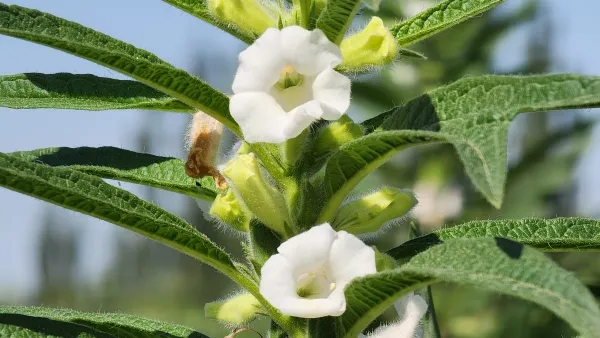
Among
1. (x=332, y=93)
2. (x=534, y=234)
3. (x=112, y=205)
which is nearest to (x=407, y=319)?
(x=534, y=234)

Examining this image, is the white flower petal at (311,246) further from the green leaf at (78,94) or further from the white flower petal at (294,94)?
the green leaf at (78,94)

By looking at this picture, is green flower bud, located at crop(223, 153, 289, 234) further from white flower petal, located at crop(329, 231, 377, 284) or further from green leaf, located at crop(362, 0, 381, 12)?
green leaf, located at crop(362, 0, 381, 12)

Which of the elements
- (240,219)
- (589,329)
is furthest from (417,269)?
(240,219)

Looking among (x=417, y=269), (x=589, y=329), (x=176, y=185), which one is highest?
(x=176, y=185)

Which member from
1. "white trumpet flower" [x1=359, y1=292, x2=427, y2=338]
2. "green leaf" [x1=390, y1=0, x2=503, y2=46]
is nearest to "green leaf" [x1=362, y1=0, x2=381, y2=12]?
"green leaf" [x1=390, y1=0, x2=503, y2=46]

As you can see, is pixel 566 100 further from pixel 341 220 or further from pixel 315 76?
pixel 341 220

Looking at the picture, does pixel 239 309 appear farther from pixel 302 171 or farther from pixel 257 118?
pixel 257 118
